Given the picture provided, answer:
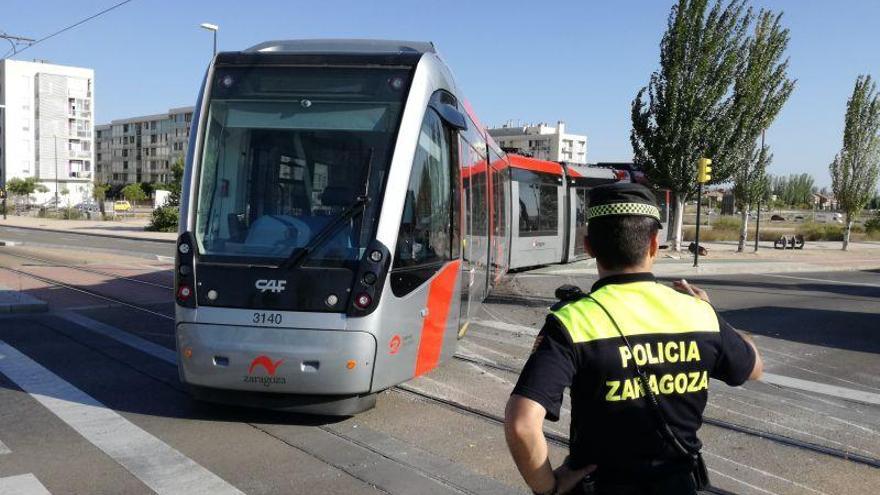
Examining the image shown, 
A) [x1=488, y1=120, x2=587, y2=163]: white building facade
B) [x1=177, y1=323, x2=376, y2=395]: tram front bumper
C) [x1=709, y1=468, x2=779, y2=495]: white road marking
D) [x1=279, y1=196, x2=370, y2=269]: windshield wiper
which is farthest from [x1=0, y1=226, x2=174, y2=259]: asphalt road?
[x1=488, y1=120, x2=587, y2=163]: white building facade

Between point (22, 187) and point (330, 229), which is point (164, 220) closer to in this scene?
point (330, 229)

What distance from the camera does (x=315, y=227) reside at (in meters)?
5.88

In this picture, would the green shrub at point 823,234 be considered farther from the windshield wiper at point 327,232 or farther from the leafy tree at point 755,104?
the windshield wiper at point 327,232

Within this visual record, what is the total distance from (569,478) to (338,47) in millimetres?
5552

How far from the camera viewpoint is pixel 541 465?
203 centimetres

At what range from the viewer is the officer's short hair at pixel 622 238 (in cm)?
217

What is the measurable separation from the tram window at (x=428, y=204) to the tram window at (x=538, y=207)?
10258 millimetres

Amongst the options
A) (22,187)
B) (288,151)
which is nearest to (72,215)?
(22,187)

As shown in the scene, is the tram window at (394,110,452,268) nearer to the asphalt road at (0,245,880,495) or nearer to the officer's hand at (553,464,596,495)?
the asphalt road at (0,245,880,495)

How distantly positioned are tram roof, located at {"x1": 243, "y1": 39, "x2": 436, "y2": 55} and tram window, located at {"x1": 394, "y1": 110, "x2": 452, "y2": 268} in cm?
82

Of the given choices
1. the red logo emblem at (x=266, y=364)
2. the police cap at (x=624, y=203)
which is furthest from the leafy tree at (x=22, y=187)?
the police cap at (x=624, y=203)

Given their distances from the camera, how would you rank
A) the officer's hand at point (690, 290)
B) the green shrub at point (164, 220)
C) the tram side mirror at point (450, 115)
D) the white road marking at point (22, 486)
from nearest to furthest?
the officer's hand at point (690, 290)
the white road marking at point (22, 486)
the tram side mirror at point (450, 115)
the green shrub at point (164, 220)

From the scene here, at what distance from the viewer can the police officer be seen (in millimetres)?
2025

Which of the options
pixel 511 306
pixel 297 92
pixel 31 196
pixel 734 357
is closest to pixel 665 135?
pixel 511 306
